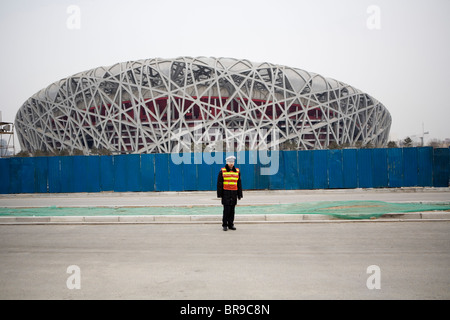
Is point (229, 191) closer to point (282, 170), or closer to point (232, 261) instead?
point (232, 261)

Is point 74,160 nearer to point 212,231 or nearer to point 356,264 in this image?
point 212,231

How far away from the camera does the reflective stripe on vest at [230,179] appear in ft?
26.1

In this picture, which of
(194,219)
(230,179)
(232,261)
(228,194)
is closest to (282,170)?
(194,219)

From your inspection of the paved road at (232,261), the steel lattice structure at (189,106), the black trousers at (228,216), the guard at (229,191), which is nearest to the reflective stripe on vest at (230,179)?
the guard at (229,191)

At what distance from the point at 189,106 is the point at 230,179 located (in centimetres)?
4021

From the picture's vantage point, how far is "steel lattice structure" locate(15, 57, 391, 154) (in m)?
46.2

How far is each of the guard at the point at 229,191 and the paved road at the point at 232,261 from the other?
A: 295mm

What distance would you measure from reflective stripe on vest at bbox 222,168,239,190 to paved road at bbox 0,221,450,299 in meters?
0.84

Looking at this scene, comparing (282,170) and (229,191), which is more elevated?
(282,170)

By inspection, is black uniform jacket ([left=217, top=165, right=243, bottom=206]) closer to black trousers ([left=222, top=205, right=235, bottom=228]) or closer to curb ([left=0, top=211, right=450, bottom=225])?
black trousers ([left=222, top=205, right=235, bottom=228])

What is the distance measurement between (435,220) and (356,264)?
4365 mm

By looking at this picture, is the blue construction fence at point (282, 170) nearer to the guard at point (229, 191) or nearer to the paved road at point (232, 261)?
the guard at point (229, 191)

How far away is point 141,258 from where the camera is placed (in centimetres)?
526

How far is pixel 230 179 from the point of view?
314 inches
